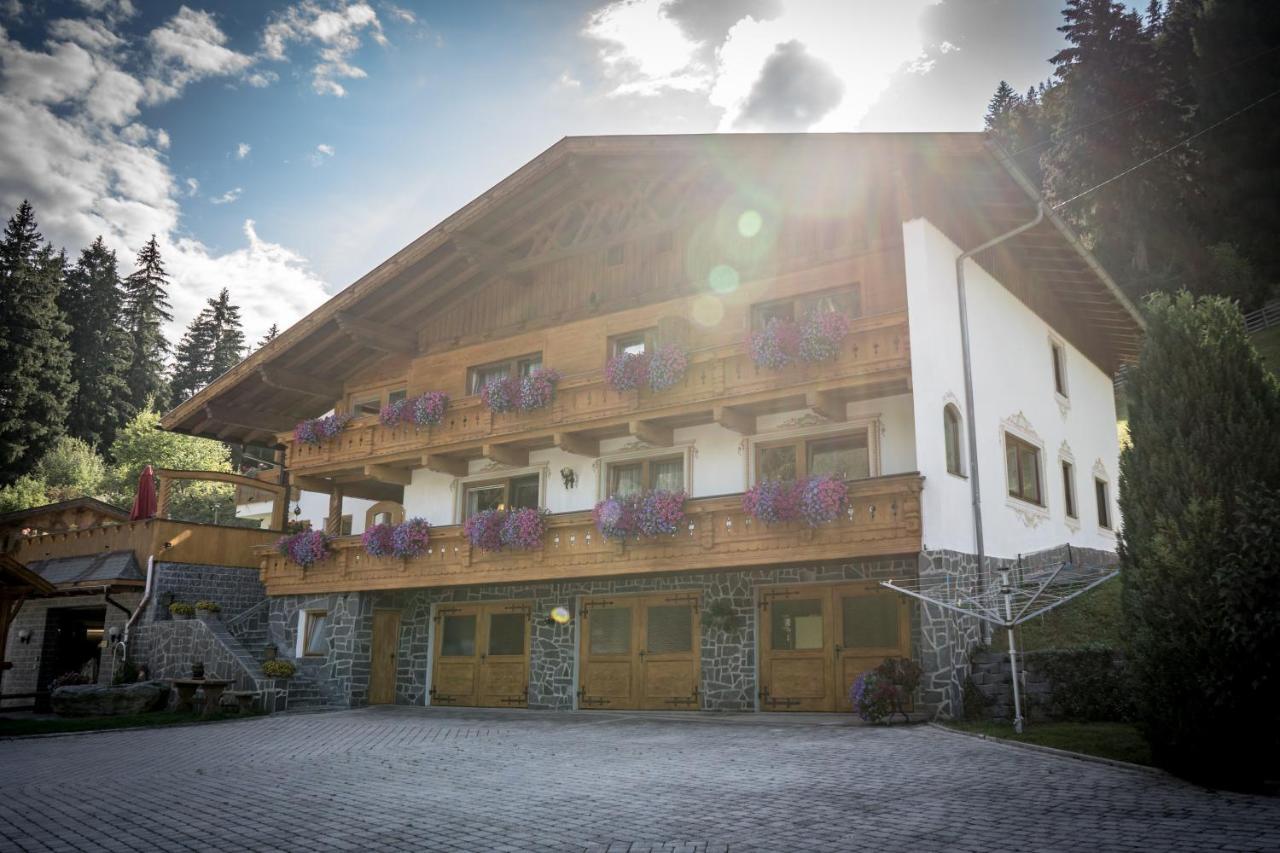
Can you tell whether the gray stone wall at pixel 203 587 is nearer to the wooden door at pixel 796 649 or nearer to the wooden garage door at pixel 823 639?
the wooden door at pixel 796 649

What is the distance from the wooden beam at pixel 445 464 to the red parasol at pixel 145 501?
8785 mm

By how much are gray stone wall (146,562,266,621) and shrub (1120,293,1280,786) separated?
21.9 meters

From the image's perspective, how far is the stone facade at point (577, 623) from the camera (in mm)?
14977

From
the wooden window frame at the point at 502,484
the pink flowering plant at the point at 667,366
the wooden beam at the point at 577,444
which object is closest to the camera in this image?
the pink flowering plant at the point at 667,366

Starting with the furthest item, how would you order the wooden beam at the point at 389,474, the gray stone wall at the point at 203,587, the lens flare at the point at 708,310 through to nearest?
the gray stone wall at the point at 203,587 < the wooden beam at the point at 389,474 < the lens flare at the point at 708,310

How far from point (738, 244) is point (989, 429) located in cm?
589

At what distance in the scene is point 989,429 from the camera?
17.7m

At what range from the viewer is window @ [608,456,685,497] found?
19.6 metres

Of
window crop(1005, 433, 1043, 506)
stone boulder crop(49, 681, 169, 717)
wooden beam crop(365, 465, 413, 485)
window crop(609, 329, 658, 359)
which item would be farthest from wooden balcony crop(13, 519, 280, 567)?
window crop(1005, 433, 1043, 506)

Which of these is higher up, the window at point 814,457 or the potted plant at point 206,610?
the window at point 814,457

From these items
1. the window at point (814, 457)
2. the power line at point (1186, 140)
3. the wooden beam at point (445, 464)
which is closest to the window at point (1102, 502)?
the window at point (814, 457)

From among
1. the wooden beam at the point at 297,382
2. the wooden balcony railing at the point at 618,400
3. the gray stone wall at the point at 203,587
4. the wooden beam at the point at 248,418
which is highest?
the wooden beam at the point at 297,382

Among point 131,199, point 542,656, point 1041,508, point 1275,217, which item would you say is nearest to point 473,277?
point 542,656

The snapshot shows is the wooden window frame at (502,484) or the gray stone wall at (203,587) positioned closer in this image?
the wooden window frame at (502,484)
